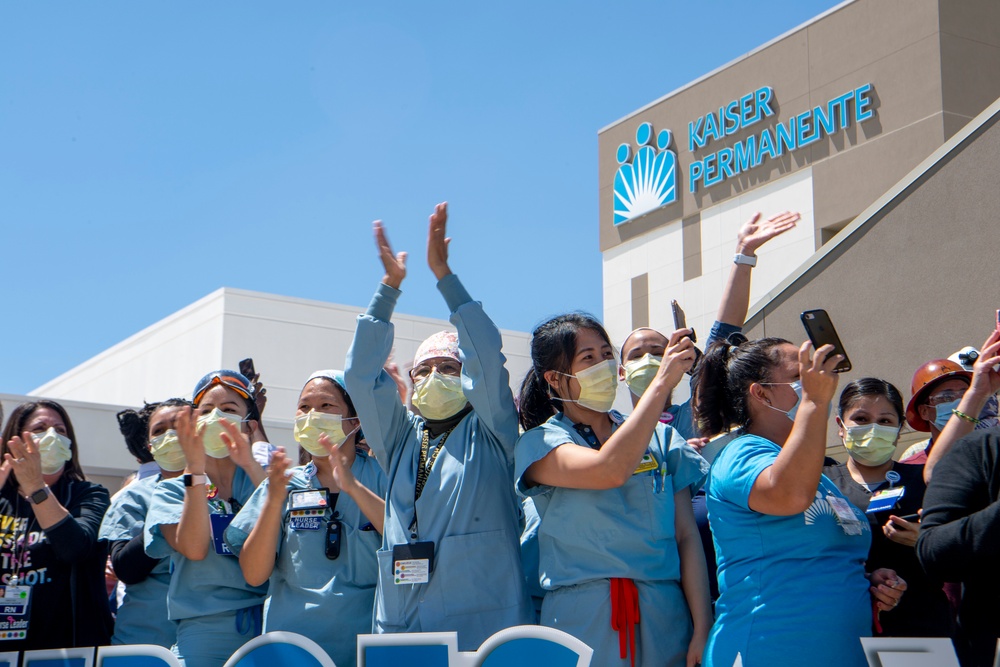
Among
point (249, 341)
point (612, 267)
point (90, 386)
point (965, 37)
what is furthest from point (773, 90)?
point (90, 386)

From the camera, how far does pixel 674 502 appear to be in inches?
147

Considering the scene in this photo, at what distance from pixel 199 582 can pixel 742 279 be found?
102 inches

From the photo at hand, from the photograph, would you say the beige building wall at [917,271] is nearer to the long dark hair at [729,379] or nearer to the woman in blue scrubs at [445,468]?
the long dark hair at [729,379]

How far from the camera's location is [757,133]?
2447 centimetres

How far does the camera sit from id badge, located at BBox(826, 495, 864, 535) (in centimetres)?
326

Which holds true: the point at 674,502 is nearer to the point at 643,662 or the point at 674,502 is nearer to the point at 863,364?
the point at 643,662

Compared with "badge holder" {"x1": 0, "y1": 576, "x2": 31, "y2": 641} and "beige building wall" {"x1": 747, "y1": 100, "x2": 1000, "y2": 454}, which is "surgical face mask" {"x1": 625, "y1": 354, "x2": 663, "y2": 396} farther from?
"beige building wall" {"x1": 747, "y1": 100, "x2": 1000, "y2": 454}

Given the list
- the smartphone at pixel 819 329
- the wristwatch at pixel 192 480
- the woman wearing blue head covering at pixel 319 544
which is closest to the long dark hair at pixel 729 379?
the smartphone at pixel 819 329

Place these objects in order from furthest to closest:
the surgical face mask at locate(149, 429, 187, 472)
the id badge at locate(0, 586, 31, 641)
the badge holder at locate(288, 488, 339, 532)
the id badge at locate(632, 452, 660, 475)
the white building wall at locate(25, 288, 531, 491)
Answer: the white building wall at locate(25, 288, 531, 491)
the surgical face mask at locate(149, 429, 187, 472)
the id badge at locate(0, 586, 31, 641)
the badge holder at locate(288, 488, 339, 532)
the id badge at locate(632, 452, 660, 475)

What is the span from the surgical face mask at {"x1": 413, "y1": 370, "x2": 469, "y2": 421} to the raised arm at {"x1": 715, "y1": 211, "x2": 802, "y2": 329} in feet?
3.99

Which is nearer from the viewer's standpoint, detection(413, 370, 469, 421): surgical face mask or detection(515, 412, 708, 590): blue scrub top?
detection(515, 412, 708, 590): blue scrub top

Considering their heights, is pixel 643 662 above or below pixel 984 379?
below

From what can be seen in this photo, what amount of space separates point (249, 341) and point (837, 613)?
2377cm

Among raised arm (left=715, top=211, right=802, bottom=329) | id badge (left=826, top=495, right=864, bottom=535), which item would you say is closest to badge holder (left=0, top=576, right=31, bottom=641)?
raised arm (left=715, top=211, right=802, bottom=329)
